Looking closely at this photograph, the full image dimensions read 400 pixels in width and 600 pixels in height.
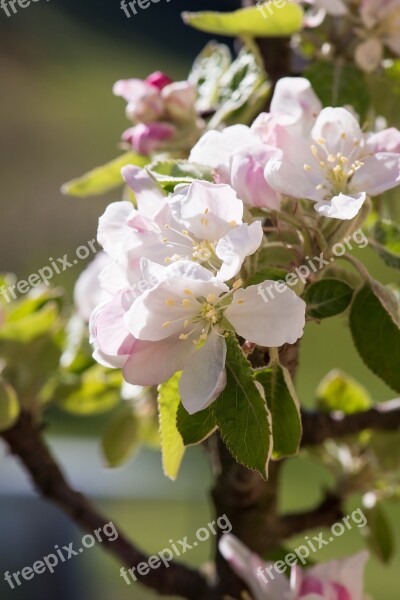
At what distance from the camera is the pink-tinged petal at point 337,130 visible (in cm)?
49

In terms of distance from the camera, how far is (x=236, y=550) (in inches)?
23.8

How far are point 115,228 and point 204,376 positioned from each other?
98 millimetres

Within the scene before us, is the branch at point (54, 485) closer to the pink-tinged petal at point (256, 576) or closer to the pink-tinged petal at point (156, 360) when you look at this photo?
the pink-tinged petal at point (256, 576)

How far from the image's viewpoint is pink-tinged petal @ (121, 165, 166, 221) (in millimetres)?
469

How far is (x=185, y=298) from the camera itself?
0.41m

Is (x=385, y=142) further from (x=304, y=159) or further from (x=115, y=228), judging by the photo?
(x=115, y=228)

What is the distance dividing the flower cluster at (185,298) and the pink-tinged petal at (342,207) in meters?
0.04

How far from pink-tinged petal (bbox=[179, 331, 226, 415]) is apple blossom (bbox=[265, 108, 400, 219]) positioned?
86 mm

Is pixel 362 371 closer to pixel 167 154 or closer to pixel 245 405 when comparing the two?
pixel 167 154

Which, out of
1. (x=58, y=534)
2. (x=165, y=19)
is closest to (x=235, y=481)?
(x=58, y=534)

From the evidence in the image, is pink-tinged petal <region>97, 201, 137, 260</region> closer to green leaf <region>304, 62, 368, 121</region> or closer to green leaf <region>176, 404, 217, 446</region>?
green leaf <region>176, 404, 217, 446</region>

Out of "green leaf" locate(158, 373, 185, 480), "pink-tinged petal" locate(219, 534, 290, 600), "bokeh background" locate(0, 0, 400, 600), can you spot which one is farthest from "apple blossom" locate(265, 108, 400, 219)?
"bokeh background" locate(0, 0, 400, 600)

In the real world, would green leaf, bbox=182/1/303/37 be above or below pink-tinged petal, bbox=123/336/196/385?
above

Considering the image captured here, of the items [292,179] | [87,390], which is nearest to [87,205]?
[87,390]
